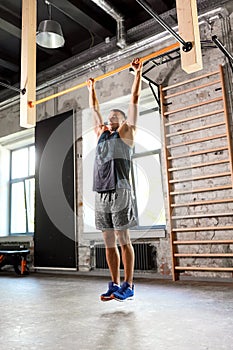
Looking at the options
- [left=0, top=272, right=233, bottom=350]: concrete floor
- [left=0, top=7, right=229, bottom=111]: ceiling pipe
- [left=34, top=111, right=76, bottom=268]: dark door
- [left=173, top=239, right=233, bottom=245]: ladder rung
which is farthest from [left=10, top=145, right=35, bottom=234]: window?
[left=173, top=239, right=233, bottom=245]: ladder rung

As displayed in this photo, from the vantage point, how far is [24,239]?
21.4 ft

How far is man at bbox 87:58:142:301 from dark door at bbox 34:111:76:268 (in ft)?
9.58

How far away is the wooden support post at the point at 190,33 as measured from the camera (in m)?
2.44

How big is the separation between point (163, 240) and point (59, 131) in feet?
9.41

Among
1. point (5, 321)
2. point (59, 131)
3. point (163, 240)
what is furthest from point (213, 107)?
point (5, 321)

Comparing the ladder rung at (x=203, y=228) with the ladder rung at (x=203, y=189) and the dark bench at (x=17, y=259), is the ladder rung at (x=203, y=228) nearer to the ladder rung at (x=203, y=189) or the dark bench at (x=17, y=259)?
the ladder rung at (x=203, y=189)

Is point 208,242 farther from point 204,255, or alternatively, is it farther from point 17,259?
point 17,259

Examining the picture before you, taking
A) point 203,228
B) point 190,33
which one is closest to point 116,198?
point 190,33

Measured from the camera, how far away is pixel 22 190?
7.40 meters

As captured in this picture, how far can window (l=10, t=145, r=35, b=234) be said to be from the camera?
716 centimetres

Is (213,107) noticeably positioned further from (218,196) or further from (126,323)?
(126,323)

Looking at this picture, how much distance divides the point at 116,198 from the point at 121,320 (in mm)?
933

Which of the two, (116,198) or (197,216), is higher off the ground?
(116,198)

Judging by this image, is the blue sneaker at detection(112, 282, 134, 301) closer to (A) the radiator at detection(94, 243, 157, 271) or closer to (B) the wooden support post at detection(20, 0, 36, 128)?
(B) the wooden support post at detection(20, 0, 36, 128)
